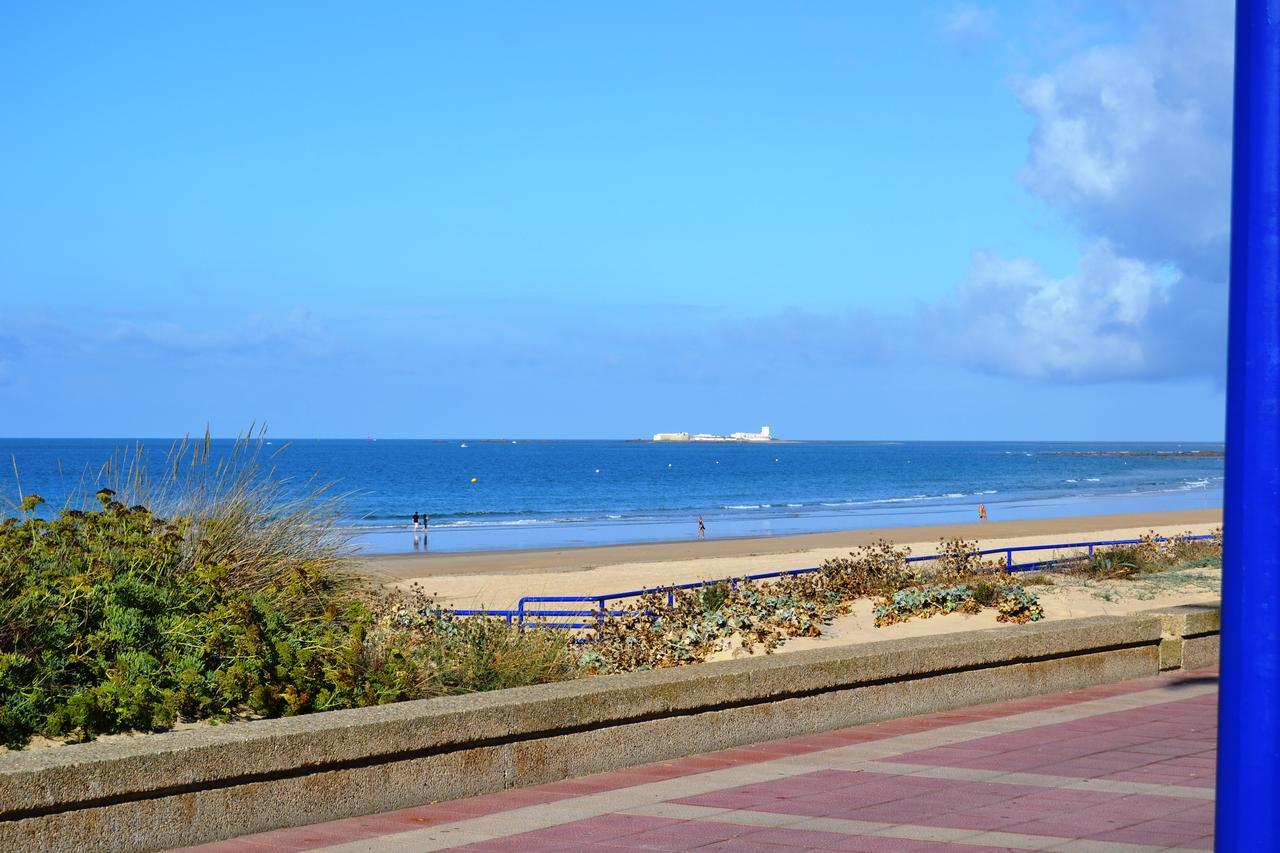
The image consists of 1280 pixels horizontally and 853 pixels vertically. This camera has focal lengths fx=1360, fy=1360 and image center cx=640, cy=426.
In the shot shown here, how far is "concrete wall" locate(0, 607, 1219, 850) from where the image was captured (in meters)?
5.36

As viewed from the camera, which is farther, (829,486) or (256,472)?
(829,486)

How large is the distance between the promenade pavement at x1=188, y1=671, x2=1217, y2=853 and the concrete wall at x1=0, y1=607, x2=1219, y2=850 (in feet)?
0.35

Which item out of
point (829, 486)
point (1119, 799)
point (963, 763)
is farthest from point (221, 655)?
point (829, 486)

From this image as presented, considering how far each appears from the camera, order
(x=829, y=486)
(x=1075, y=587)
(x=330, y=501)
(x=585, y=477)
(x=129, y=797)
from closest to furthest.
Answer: (x=129, y=797)
(x=330, y=501)
(x=1075, y=587)
(x=829, y=486)
(x=585, y=477)

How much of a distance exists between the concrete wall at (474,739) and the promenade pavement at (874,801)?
107 mm

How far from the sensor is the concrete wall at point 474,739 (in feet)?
17.6

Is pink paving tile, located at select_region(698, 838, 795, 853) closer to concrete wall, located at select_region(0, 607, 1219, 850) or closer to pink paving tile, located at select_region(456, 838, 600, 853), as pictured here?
pink paving tile, located at select_region(456, 838, 600, 853)

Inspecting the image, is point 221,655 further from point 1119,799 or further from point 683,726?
point 1119,799

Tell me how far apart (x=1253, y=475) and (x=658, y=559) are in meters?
37.5

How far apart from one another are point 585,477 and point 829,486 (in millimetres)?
25395

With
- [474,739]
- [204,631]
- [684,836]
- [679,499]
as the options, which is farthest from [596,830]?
[679,499]

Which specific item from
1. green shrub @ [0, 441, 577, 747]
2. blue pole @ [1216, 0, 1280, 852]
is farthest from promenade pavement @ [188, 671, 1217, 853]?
blue pole @ [1216, 0, 1280, 852]

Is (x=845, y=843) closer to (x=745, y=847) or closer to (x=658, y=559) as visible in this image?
(x=745, y=847)

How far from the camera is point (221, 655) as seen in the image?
720cm
